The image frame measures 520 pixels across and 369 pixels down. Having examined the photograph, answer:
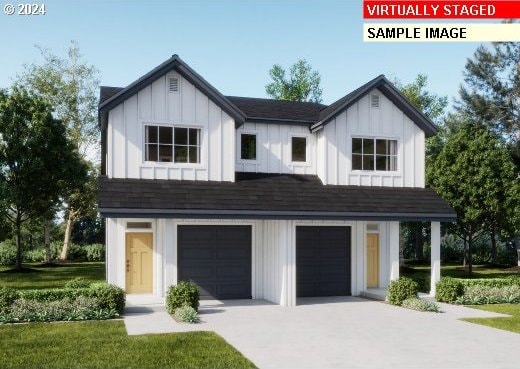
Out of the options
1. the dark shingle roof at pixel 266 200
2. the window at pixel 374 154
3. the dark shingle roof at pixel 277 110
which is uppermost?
the dark shingle roof at pixel 277 110

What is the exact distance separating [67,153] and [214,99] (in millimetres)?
20871

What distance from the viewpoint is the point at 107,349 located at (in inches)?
432

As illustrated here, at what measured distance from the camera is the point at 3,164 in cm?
3494

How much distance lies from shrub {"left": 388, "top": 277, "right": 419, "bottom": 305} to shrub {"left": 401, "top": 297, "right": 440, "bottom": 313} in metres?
0.23

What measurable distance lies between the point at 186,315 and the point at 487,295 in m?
11.2

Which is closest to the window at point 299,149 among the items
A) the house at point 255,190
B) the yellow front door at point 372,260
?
the house at point 255,190

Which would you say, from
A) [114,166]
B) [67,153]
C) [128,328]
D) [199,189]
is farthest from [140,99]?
[67,153]

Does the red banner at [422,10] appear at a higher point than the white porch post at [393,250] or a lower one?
higher

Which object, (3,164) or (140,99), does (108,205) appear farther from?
(3,164)

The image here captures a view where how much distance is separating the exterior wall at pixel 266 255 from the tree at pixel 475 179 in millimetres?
9836

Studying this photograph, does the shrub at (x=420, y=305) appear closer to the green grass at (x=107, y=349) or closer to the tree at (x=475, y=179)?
the green grass at (x=107, y=349)

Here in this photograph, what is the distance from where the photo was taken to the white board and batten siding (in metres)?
18.0

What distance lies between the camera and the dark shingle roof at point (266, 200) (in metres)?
16.8

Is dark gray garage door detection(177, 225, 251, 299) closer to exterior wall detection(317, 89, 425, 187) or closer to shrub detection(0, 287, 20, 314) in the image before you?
exterior wall detection(317, 89, 425, 187)
